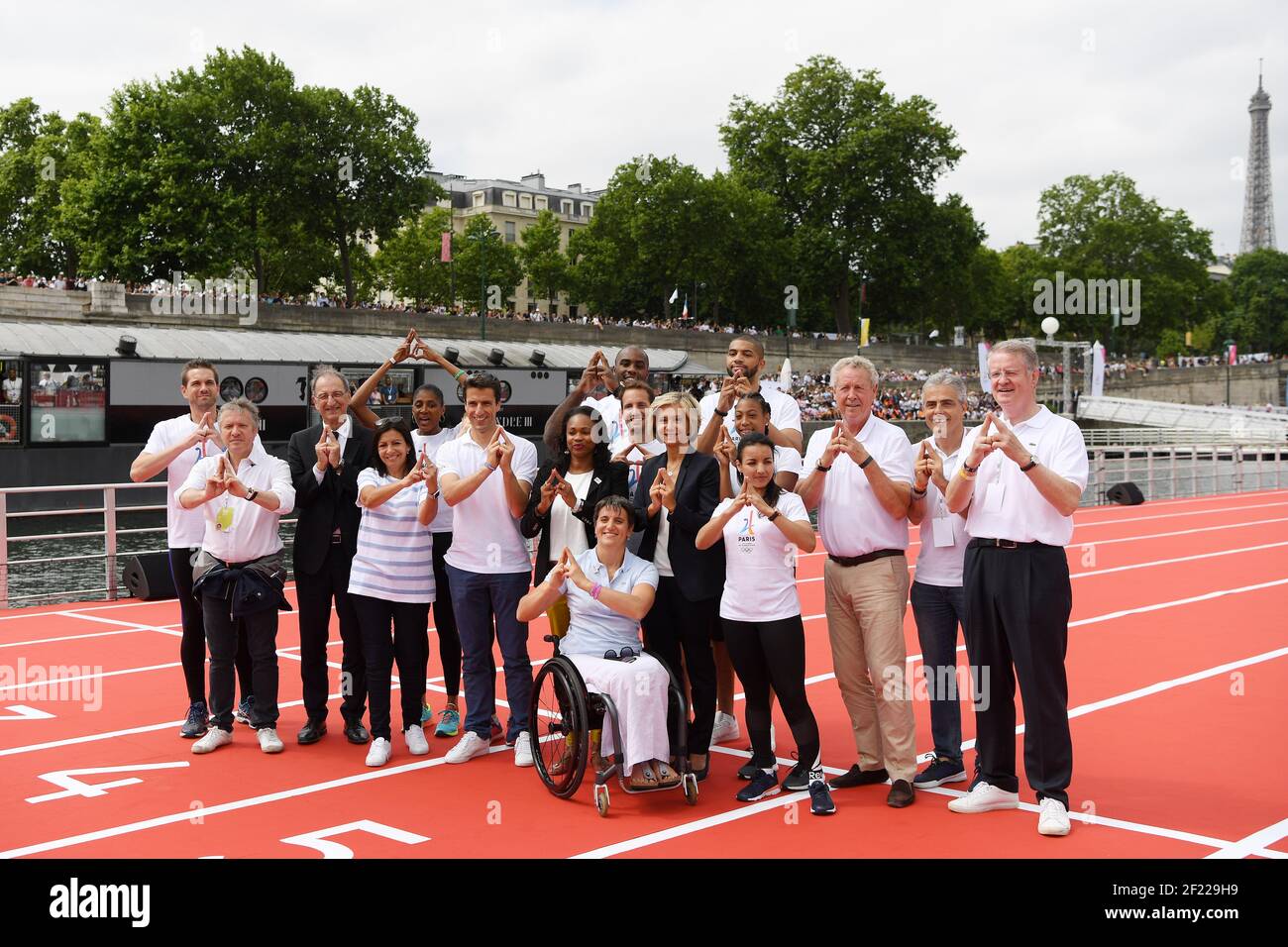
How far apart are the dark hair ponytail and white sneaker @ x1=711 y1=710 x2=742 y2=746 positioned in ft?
5.56

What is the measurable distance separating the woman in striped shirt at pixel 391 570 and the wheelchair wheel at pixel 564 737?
0.85m

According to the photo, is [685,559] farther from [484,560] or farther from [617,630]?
[484,560]

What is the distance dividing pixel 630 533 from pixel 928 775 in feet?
6.26

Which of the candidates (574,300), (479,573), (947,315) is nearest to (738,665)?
(479,573)

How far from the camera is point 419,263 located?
A: 3118 inches

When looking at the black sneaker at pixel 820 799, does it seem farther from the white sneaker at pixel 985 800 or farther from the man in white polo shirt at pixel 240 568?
the man in white polo shirt at pixel 240 568

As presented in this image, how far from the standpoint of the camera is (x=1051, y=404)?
73.0 meters

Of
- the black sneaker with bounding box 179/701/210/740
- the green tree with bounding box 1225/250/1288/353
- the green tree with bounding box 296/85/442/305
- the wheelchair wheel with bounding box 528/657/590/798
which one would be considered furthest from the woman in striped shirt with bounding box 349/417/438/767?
the green tree with bounding box 1225/250/1288/353

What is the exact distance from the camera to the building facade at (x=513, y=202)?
112188 millimetres

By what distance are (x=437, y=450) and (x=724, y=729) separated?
228 cm

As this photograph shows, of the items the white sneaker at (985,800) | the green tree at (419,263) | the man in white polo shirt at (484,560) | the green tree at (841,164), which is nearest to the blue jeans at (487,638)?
the man in white polo shirt at (484,560)

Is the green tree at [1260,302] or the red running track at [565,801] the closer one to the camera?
the red running track at [565,801]
